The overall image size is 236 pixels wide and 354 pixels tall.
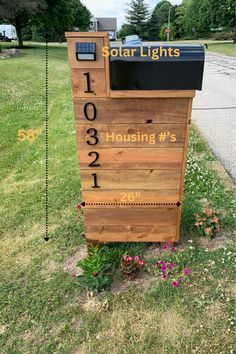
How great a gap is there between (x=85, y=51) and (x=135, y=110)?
1.86 ft

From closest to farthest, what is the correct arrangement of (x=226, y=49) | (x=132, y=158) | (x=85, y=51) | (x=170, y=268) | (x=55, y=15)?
(x=85, y=51) → (x=132, y=158) → (x=170, y=268) → (x=226, y=49) → (x=55, y=15)

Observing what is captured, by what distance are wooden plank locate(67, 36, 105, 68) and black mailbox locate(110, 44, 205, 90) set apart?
9 centimetres

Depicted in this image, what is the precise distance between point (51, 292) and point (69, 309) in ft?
0.86

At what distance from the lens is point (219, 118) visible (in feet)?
23.2

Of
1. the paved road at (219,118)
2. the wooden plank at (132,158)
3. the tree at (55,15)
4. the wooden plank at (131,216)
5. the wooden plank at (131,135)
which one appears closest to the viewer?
the wooden plank at (131,135)

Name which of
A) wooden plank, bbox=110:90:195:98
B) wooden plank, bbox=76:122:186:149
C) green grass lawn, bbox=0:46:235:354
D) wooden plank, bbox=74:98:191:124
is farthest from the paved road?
wooden plank, bbox=110:90:195:98

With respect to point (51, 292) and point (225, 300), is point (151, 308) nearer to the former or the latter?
point (225, 300)

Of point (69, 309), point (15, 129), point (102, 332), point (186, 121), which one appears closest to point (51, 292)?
point (69, 309)

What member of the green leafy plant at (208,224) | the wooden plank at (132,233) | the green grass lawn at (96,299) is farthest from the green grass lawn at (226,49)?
the wooden plank at (132,233)

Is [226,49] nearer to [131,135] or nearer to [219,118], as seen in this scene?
[219,118]

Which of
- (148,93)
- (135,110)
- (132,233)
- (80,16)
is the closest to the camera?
(148,93)

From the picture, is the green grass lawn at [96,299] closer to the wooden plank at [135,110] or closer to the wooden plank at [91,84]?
the wooden plank at [135,110]

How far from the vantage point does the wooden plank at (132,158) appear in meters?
2.58

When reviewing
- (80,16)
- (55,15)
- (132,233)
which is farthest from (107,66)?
(80,16)
